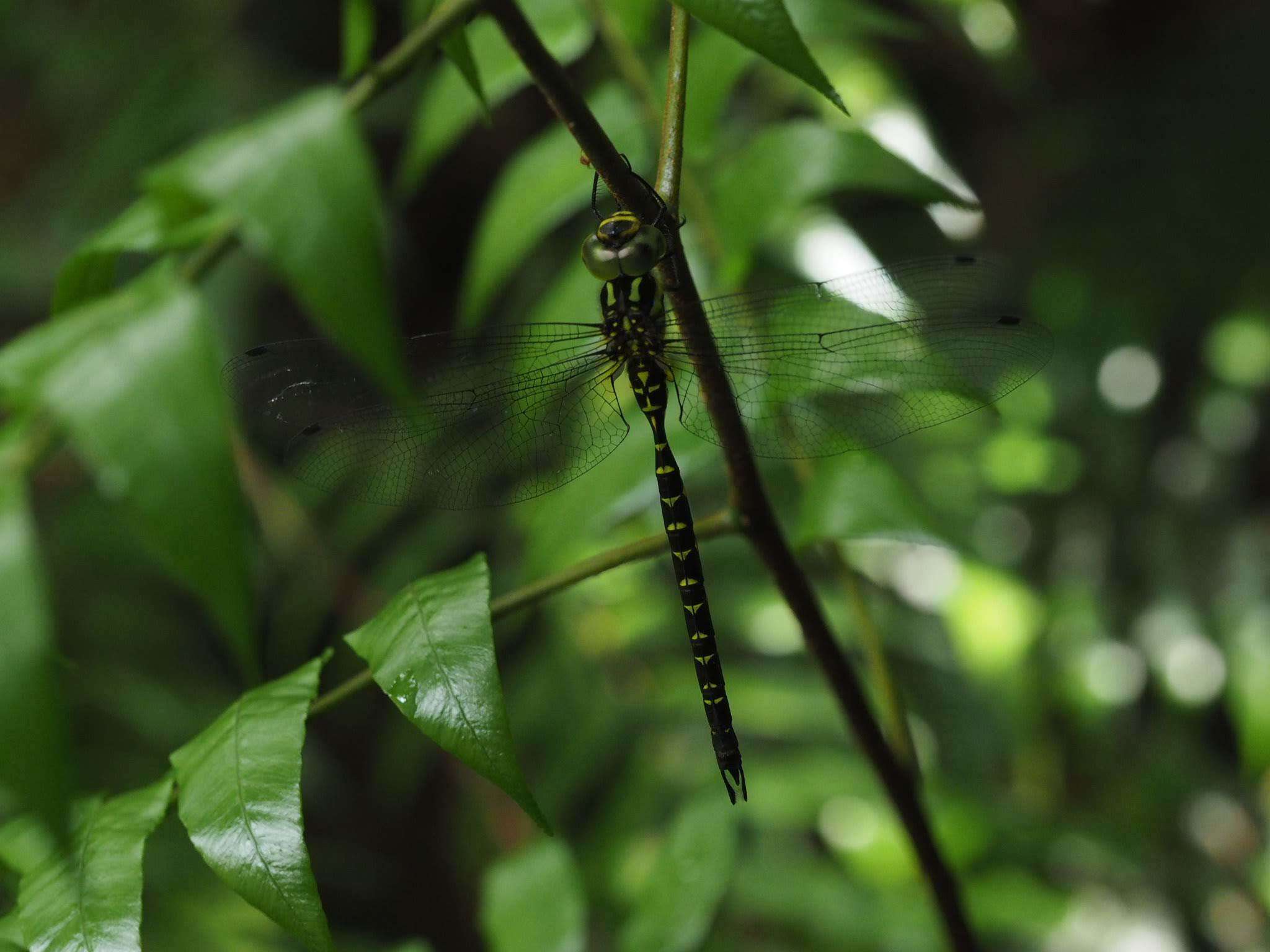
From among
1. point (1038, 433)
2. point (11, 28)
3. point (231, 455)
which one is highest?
point (11, 28)

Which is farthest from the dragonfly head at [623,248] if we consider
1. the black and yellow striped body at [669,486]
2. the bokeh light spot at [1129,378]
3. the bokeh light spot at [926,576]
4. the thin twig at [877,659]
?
the bokeh light spot at [1129,378]

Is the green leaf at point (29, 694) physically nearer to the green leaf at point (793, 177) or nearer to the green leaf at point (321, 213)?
the green leaf at point (321, 213)

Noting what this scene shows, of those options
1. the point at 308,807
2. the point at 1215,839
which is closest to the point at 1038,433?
the point at 1215,839

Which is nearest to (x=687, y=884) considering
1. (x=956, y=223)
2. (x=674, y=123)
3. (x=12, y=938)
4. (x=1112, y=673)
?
(x=12, y=938)

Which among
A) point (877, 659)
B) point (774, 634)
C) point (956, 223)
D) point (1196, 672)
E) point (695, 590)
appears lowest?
point (1196, 672)

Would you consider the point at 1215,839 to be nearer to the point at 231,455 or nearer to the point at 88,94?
the point at 231,455

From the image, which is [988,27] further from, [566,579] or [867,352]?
[566,579]

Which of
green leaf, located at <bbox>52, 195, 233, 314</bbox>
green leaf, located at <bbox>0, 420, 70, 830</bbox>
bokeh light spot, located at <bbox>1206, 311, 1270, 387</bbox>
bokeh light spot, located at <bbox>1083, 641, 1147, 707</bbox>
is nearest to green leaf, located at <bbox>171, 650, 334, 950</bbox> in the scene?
green leaf, located at <bbox>0, 420, 70, 830</bbox>
